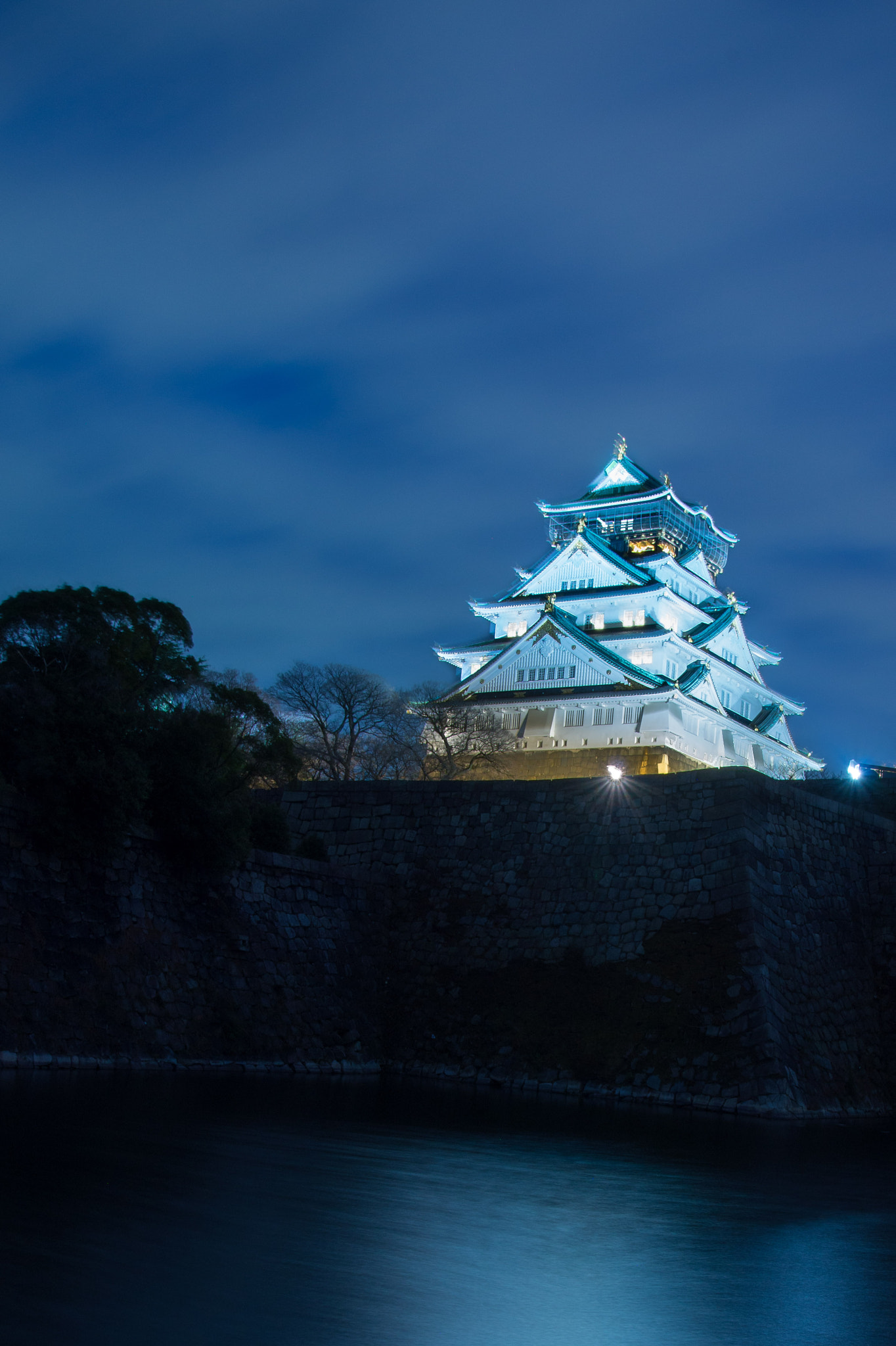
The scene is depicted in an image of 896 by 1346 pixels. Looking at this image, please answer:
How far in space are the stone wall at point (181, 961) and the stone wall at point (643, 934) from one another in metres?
1.31

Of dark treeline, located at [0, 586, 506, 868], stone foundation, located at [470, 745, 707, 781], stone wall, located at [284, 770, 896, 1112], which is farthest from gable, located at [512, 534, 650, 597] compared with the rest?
stone wall, located at [284, 770, 896, 1112]

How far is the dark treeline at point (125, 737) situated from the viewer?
53.6 feet

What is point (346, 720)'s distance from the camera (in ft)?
144

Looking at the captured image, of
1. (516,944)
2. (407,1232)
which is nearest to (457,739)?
(516,944)

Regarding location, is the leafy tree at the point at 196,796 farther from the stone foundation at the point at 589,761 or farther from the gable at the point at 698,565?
the gable at the point at 698,565

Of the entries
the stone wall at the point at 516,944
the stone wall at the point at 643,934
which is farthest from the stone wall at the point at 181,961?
the stone wall at the point at 643,934

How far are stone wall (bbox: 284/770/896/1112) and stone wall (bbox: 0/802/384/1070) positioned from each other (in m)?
1.31

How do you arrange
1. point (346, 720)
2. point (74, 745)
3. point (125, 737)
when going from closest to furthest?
point (74, 745) < point (125, 737) < point (346, 720)

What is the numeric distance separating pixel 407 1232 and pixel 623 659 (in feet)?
147

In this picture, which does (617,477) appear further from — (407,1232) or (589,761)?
(407,1232)

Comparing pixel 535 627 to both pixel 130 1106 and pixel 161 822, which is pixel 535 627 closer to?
pixel 161 822

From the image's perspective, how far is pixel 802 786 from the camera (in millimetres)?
28969

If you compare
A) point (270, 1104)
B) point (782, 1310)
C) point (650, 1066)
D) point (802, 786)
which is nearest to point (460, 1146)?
point (270, 1104)

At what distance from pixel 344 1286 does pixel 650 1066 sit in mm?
12914
